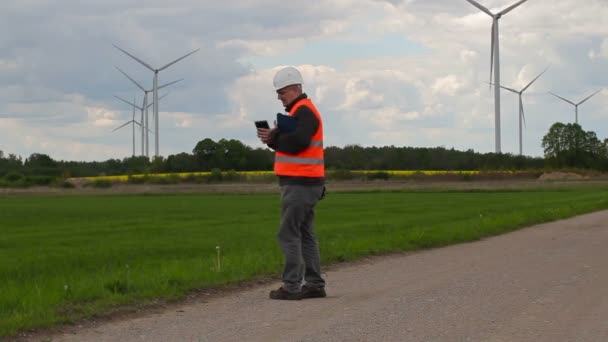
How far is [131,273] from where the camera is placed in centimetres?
1234

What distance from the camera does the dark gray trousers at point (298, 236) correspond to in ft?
30.8

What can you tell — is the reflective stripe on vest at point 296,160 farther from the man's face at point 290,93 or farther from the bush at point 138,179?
the bush at point 138,179

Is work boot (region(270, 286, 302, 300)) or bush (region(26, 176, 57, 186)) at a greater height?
bush (region(26, 176, 57, 186))

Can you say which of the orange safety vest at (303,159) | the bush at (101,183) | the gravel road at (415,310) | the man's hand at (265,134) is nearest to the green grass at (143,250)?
the gravel road at (415,310)

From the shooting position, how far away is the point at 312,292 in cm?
959

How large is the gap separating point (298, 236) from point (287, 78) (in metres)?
1.46

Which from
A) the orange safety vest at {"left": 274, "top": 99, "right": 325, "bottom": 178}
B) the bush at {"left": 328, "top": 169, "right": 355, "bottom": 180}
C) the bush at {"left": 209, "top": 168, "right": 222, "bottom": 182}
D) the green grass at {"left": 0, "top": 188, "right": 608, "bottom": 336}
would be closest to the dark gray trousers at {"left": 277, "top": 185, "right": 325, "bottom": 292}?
the orange safety vest at {"left": 274, "top": 99, "right": 325, "bottom": 178}

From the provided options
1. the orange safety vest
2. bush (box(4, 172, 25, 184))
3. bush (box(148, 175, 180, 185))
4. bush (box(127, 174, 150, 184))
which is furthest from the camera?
bush (box(4, 172, 25, 184))

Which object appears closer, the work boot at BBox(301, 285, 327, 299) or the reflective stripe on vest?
the reflective stripe on vest

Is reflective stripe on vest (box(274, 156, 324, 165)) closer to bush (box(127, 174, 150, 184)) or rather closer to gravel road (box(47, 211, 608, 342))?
gravel road (box(47, 211, 608, 342))

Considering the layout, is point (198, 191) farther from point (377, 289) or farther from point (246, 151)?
point (377, 289)

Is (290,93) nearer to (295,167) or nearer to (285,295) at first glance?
(295,167)

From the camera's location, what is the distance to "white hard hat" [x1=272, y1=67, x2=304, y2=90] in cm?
936

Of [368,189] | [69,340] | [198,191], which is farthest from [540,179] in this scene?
[69,340]
